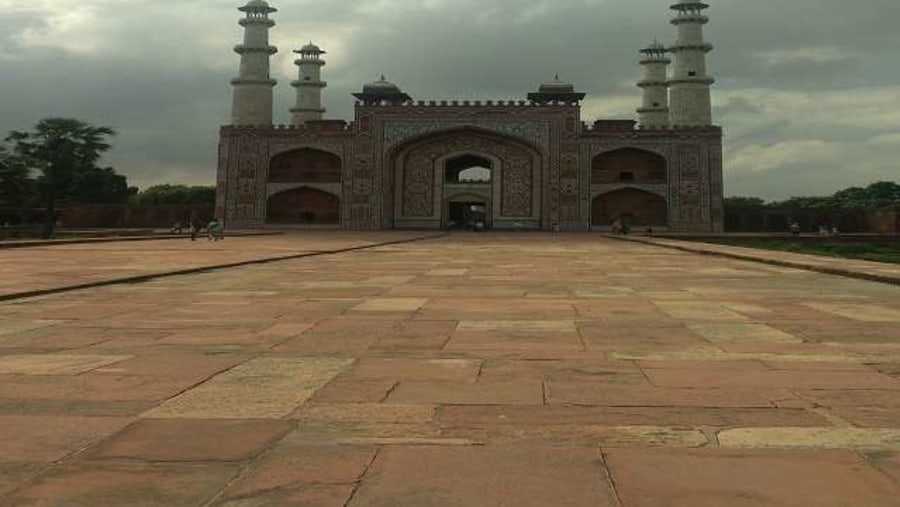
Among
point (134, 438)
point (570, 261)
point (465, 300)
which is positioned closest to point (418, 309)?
point (465, 300)

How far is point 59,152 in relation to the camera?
4412 centimetres

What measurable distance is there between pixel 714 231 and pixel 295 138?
2508cm

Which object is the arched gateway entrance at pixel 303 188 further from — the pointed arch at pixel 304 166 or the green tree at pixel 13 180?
the green tree at pixel 13 180

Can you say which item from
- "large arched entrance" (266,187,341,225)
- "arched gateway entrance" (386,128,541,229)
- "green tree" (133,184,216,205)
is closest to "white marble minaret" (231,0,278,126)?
"large arched entrance" (266,187,341,225)

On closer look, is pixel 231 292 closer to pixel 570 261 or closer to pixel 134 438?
pixel 134 438

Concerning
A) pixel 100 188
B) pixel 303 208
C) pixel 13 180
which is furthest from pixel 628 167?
pixel 100 188

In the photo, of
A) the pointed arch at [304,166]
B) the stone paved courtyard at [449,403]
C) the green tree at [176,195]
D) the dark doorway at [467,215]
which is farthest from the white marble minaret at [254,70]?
the stone paved courtyard at [449,403]

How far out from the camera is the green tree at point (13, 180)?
38219 millimetres

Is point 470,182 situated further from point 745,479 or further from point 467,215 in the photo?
point 745,479

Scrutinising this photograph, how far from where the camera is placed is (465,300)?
28.7 ft

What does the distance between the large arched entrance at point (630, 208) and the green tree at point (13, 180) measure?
1177 inches

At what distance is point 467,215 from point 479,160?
4.07m

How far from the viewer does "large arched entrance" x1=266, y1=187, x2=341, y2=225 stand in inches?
1978

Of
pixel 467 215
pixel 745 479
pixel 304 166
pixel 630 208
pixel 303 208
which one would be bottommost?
pixel 745 479
